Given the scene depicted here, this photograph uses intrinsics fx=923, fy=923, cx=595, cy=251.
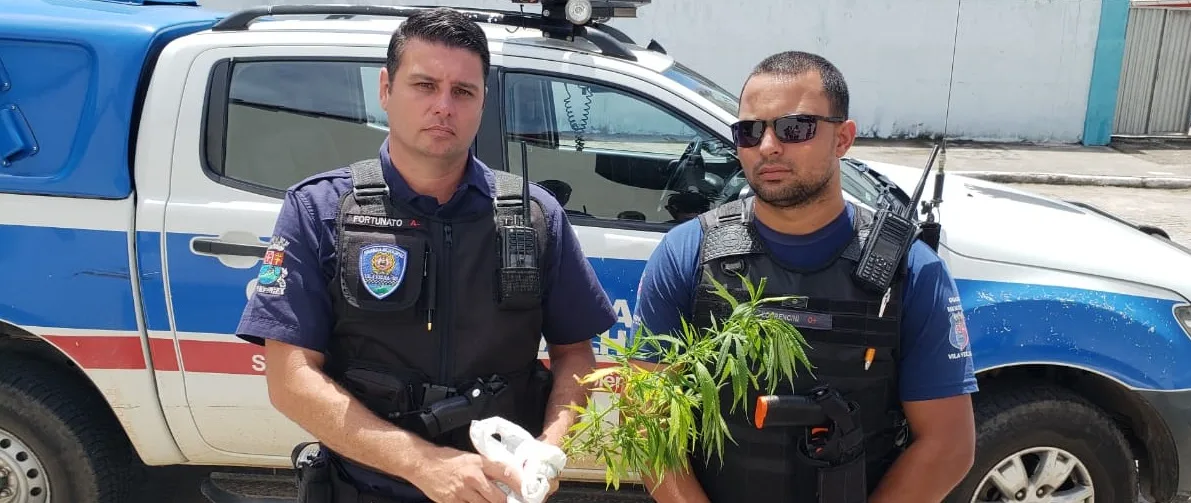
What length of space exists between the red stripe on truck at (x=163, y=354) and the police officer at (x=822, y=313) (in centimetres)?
118

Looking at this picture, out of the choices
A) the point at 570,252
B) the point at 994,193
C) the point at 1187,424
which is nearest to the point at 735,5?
the point at 994,193

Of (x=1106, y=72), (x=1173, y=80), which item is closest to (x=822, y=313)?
(x=1106, y=72)

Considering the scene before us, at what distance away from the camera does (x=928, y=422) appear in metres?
1.76

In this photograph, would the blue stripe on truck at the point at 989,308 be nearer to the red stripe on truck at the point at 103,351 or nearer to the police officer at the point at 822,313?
the red stripe on truck at the point at 103,351

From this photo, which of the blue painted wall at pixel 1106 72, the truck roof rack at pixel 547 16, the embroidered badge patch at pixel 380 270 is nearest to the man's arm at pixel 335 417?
the embroidered badge patch at pixel 380 270

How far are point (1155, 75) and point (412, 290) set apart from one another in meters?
16.1

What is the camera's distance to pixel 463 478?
159cm

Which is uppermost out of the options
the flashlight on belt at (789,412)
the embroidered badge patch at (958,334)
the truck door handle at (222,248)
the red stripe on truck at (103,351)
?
the embroidered badge patch at (958,334)

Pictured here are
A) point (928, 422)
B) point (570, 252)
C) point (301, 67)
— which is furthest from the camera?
point (301, 67)

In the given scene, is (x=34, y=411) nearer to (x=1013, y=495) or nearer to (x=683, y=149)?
(x=683, y=149)

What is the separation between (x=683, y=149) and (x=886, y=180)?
78 centimetres

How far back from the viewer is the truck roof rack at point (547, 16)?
316 centimetres

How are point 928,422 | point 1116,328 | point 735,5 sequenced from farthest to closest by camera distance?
1. point 735,5
2. point 1116,328
3. point 928,422

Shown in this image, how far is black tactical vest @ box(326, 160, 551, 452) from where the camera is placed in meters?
1.77
